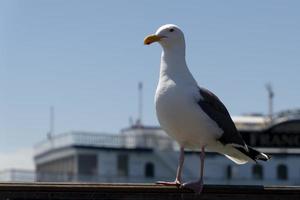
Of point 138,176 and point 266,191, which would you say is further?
point 138,176

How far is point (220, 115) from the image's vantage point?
807 cm

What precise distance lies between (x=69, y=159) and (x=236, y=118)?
12.8m

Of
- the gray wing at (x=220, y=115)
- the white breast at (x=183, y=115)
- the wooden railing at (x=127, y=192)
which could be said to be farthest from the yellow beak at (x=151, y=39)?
the wooden railing at (x=127, y=192)

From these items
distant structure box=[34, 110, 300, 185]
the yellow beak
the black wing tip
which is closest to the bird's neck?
the yellow beak

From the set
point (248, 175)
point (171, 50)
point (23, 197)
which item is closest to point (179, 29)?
point (171, 50)

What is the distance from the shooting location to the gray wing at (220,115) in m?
7.92

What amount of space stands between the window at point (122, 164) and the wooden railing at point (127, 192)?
55234mm

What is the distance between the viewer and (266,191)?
7.37 metres

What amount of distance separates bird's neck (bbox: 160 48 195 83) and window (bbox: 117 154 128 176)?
54.7m

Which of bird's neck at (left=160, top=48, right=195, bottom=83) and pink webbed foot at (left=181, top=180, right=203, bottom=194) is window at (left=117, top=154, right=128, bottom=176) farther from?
pink webbed foot at (left=181, top=180, right=203, bottom=194)

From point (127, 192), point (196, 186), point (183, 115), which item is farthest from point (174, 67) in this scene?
point (127, 192)

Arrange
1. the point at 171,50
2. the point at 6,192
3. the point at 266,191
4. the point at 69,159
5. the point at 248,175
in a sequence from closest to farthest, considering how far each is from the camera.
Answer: the point at 6,192
the point at 266,191
the point at 171,50
the point at 248,175
the point at 69,159

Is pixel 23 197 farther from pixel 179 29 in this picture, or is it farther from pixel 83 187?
pixel 179 29

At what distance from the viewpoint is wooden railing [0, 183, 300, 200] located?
6.70 metres
